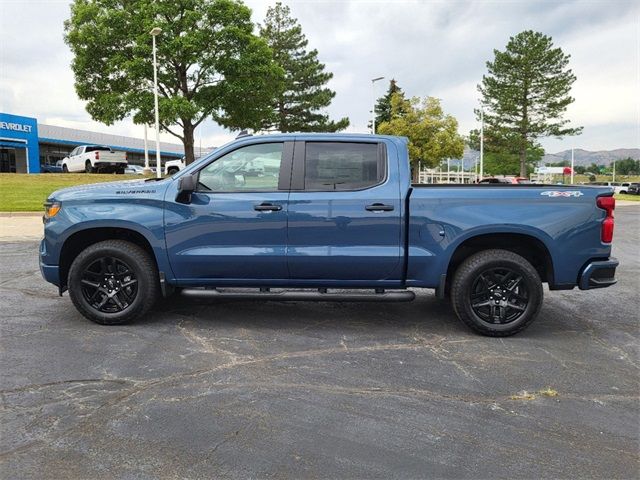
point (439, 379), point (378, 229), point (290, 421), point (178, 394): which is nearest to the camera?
point (290, 421)

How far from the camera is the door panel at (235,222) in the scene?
16.1 ft

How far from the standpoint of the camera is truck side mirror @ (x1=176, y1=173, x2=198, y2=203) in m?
4.77

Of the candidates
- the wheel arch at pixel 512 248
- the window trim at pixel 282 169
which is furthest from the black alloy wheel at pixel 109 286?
the wheel arch at pixel 512 248

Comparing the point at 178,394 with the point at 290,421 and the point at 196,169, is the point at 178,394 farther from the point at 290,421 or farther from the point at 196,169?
the point at 196,169

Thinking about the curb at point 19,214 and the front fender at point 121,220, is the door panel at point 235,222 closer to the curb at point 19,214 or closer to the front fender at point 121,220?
the front fender at point 121,220

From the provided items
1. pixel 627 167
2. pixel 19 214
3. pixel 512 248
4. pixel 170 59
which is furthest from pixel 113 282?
pixel 627 167

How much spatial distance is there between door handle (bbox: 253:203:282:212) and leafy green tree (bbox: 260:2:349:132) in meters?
40.9

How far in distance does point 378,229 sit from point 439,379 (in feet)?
4.95

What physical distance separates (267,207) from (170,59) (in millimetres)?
24012

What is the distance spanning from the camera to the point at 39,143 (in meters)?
53.2

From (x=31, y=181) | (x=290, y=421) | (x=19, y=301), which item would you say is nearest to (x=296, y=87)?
(x=31, y=181)

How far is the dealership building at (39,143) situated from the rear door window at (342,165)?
41817 mm

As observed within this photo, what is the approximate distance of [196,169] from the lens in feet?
16.5

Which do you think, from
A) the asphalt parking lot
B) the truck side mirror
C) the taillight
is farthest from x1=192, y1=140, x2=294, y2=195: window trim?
the taillight
